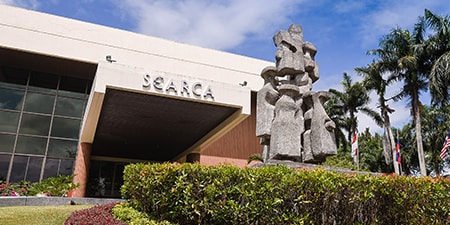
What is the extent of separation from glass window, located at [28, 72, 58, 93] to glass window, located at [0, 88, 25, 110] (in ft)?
2.44

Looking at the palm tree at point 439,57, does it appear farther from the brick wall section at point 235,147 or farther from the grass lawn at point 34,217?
the grass lawn at point 34,217

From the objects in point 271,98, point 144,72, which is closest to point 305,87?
point 271,98

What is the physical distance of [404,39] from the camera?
881 inches

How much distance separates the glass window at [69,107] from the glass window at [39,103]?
0.38 m

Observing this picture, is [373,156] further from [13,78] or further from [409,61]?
[13,78]

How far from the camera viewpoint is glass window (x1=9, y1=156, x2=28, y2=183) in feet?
61.2

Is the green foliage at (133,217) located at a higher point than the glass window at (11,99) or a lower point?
lower

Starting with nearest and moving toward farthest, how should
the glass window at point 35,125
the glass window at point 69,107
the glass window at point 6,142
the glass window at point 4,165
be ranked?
1. the glass window at point 4,165
2. the glass window at point 6,142
3. the glass window at point 35,125
4. the glass window at point 69,107

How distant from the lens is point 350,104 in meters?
31.3

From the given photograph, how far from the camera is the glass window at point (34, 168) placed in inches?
746

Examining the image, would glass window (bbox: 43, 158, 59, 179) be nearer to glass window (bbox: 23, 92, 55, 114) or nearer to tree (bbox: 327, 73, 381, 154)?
glass window (bbox: 23, 92, 55, 114)

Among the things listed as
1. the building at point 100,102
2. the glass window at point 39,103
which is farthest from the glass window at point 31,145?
the glass window at point 39,103

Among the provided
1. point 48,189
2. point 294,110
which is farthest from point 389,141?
point 48,189

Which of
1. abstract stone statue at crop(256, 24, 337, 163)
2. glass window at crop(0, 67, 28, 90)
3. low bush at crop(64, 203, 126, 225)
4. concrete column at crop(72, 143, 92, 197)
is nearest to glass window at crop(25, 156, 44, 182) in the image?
concrete column at crop(72, 143, 92, 197)
